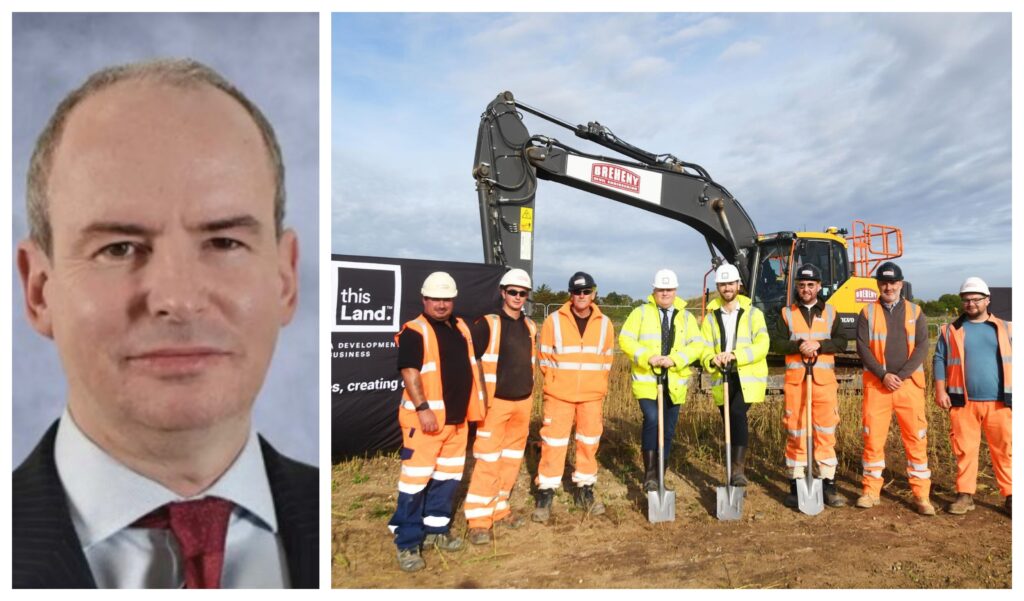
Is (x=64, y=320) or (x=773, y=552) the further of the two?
(x=773, y=552)

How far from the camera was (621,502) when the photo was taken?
5000mm

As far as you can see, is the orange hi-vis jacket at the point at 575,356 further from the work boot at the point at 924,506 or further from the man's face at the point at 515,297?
the work boot at the point at 924,506

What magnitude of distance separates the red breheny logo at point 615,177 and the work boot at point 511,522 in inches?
188

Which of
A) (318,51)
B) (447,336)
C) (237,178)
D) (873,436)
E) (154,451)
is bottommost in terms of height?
(873,436)

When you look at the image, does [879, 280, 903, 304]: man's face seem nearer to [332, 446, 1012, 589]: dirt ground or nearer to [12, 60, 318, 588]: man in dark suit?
[332, 446, 1012, 589]: dirt ground

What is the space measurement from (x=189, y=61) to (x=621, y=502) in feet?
14.9

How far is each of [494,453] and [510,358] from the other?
0.69 m

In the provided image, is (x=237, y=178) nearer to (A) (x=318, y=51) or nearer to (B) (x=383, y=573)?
(A) (x=318, y=51)

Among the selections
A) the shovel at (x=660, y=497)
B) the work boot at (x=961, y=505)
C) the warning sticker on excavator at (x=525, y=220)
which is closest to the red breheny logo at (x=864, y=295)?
the work boot at (x=961, y=505)

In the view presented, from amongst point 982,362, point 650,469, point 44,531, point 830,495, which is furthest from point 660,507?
point 44,531

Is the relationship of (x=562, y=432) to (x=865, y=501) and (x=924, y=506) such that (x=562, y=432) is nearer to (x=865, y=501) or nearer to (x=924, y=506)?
(x=865, y=501)

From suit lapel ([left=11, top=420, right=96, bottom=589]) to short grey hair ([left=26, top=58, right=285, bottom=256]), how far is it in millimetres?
685

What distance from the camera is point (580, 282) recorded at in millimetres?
4406

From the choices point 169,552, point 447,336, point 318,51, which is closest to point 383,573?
point 447,336
